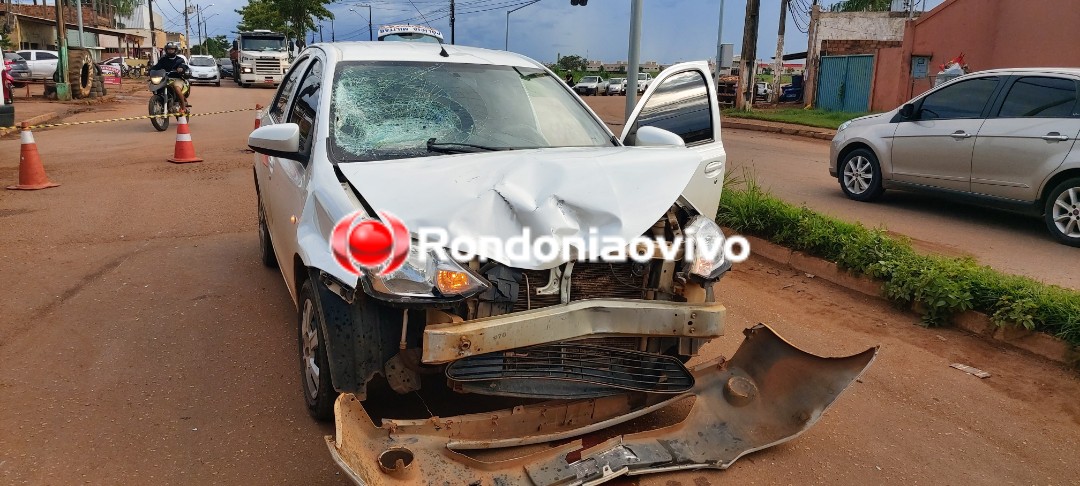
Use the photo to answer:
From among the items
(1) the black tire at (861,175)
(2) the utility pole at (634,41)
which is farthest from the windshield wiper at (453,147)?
(1) the black tire at (861,175)

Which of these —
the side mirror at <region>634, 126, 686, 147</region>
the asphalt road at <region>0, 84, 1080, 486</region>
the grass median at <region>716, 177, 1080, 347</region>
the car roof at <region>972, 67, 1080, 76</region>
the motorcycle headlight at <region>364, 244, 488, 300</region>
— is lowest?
the asphalt road at <region>0, 84, 1080, 486</region>

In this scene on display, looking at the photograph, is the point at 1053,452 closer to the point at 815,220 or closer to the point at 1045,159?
the point at 815,220

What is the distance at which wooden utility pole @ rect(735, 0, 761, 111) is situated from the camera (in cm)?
2545

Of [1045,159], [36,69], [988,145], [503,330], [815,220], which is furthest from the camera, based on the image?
[36,69]

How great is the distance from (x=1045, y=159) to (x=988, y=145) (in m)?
0.56

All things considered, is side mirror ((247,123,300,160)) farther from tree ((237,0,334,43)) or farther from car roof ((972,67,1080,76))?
tree ((237,0,334,43))

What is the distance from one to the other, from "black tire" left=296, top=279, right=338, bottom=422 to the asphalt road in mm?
107

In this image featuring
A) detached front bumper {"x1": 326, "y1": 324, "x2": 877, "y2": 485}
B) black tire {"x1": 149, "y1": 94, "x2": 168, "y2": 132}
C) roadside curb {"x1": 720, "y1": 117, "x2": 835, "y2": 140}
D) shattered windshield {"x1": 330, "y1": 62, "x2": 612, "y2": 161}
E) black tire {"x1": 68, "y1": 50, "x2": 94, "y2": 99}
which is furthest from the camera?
black tire {"x1": 68, "y1": 50, "x2": 94, "y2": 99}

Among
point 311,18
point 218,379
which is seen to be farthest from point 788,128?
point 311,18

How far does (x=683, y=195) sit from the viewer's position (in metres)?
3.51

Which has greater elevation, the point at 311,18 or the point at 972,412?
the point at 311,18

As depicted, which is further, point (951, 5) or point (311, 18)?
point (311, 18)

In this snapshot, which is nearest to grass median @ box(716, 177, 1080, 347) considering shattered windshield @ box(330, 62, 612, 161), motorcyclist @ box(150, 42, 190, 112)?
shattered windshield @ box(330, 62, 612, 161)

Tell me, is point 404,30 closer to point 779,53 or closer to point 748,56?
point 748,56
